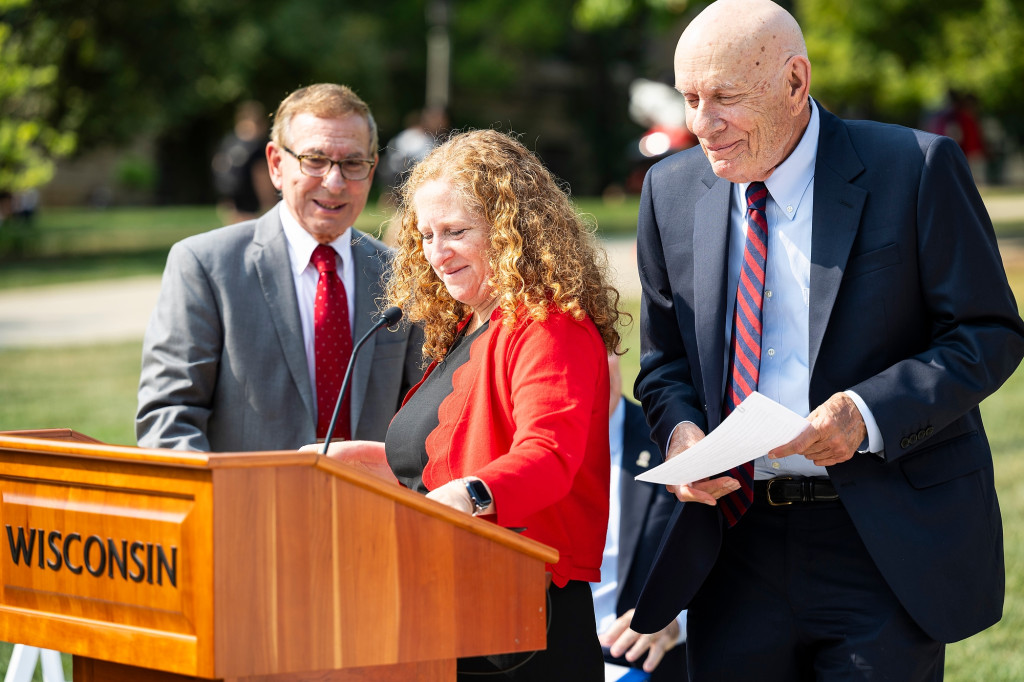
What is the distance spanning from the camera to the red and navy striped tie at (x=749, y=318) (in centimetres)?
292

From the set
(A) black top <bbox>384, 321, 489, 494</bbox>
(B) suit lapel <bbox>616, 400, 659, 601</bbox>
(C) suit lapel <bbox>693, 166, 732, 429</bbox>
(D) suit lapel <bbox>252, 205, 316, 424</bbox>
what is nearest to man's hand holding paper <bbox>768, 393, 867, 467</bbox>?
(C) suit lapel <bbox>693, 166, 732, 429</bbox>

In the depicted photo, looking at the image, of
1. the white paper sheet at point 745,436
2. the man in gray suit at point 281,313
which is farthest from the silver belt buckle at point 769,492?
the man in gray suit at point 281,313

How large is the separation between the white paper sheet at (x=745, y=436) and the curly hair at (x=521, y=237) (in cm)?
45

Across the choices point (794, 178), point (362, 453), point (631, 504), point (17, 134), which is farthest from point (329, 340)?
point (17, 134)

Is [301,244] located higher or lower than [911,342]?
higher

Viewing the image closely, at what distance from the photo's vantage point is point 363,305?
4.25 metres

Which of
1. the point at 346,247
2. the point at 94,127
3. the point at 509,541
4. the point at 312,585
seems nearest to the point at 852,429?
the point at 509,541

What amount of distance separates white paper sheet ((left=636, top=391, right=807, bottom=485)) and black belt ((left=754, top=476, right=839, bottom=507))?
39cm

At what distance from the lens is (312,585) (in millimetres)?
2143

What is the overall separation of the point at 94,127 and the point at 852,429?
24.9 meters

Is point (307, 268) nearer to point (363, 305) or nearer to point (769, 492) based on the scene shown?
point (363, 305)

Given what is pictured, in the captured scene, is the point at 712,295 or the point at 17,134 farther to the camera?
the point at 17,134

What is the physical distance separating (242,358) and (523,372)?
1.65m

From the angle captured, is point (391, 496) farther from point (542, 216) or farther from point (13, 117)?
point (13, 117)
